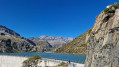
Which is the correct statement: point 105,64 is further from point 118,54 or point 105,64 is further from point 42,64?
point 42,64

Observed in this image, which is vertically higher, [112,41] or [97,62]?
[112,41]

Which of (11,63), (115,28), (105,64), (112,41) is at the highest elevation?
(115,28)

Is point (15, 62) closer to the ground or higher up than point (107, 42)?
closer to the ground

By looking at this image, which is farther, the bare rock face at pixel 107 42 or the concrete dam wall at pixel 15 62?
the concrete dam wall at pixel 15 62

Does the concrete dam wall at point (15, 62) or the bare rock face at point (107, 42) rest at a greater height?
the bare rock face at point (107, 42)

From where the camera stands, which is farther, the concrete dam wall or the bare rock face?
the concrete dam wall

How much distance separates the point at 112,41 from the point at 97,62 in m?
5.64

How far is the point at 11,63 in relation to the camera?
6725cm

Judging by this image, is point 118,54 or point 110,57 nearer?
point 118,54

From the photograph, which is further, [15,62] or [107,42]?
[15,62]

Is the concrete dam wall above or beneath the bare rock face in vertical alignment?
beneath

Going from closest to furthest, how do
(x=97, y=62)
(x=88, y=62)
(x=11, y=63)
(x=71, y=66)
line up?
1. (x=97, y=62)
2. (x=88, y=62)
3. (x=71, y=66)
4. (x=11, y=63)

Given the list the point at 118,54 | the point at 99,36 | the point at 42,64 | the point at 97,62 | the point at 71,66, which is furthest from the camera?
the point at 42,64

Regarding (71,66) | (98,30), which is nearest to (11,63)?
(71,66)
